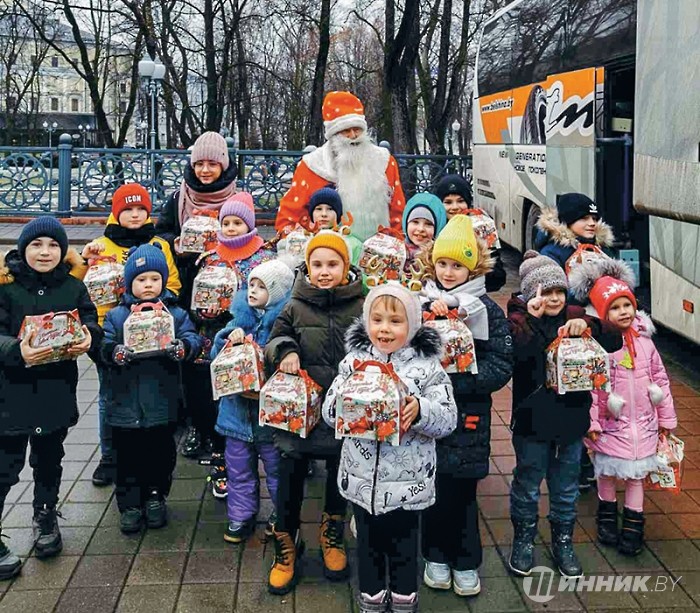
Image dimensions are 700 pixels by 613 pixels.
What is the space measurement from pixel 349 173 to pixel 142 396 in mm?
2116

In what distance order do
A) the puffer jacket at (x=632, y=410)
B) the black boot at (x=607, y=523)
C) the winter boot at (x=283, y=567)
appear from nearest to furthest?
the winter boot at (x=283, y=567) → the puffer jacket at (x=632, y=410) → the black boot at (x=607, y=523)

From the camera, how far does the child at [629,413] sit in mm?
4047

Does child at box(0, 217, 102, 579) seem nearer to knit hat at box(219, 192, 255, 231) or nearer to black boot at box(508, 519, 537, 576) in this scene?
knit hat at box(219, 192, 255, 231)

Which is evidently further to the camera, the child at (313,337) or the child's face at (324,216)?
the child's face at (324,216)

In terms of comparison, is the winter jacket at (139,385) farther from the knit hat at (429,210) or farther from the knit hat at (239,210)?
the knit hat at (429,210)

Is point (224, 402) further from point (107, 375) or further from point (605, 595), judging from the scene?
point (605, 595)

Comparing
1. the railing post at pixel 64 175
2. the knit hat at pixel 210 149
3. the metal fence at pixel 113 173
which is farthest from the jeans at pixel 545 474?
the railing post at pixel 64 175

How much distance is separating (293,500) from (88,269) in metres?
1.74

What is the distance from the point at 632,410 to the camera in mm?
4078

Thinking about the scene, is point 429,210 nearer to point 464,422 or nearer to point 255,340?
point 255,340

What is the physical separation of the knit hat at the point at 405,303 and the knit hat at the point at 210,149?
2.34 meters

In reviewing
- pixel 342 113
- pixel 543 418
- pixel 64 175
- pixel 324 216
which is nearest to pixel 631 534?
pixel 543 418

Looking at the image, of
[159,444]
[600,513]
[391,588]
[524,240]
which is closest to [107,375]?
[159,444]

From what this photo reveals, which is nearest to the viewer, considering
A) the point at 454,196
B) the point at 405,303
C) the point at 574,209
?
the point at 405,303
